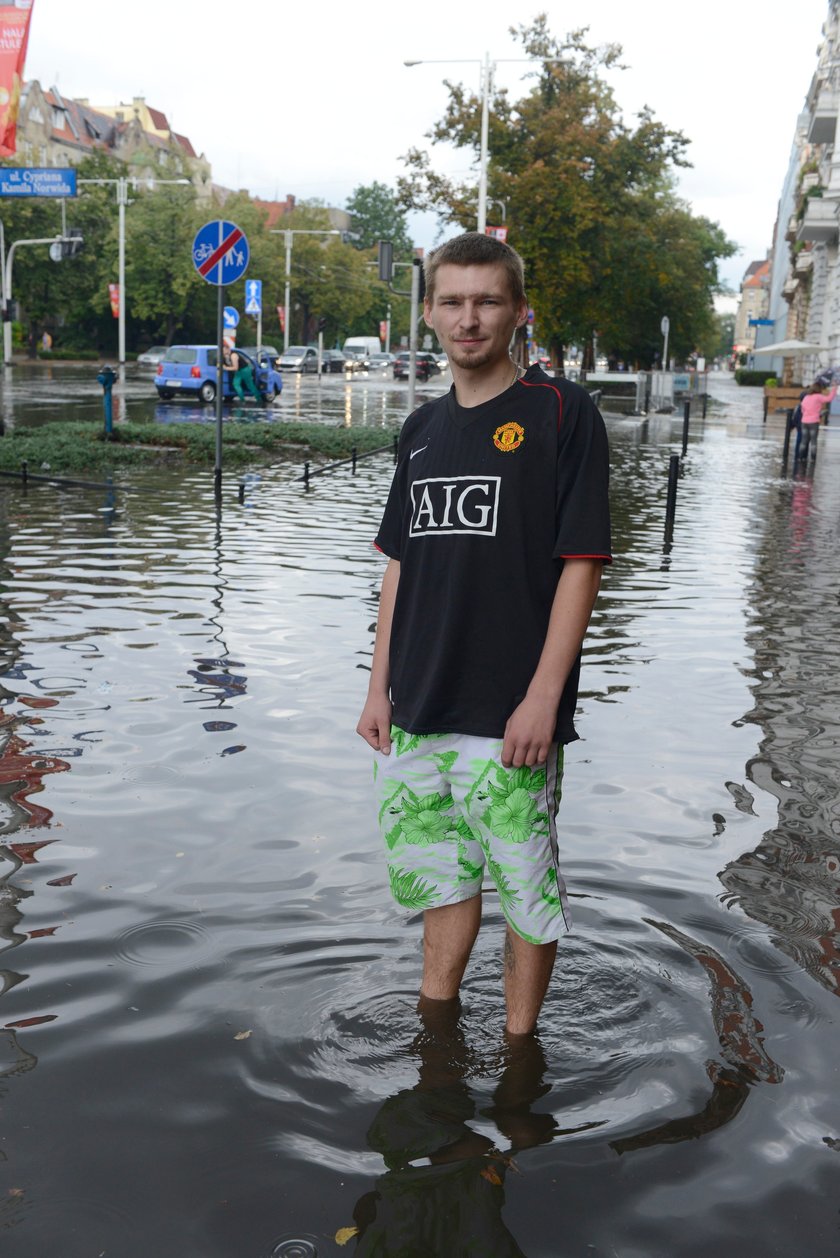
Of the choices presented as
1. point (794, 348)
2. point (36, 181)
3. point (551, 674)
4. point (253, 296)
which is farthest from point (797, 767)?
point (253, 296)

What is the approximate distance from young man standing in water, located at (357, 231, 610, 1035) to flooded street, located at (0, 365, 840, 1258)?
50cm

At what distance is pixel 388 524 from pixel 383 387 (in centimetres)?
5493

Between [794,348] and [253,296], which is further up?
[253,296]

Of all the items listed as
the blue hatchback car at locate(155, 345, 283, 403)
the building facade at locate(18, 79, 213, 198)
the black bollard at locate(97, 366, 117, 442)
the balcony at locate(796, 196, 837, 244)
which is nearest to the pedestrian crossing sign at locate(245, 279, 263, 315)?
the building facade at locate(18, 79, 213, 198)

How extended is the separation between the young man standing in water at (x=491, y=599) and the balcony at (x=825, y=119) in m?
44.9

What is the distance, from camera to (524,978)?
342 cm

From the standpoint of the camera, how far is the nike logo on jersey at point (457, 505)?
312cm

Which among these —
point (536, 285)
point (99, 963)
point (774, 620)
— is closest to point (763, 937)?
point (99, 963)

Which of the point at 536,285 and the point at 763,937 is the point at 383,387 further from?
the point at 763,937

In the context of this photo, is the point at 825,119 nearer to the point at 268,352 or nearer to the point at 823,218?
the point at 823,218

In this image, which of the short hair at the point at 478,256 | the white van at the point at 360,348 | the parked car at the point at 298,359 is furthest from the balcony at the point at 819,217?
the short hair at the point at 478,256

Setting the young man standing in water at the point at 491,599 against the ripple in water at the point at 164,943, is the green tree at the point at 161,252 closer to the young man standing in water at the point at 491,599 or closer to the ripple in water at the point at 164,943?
the ripple in water at the point at 164,943

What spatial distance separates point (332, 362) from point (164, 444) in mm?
60278

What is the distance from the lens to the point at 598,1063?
350 centimetres
